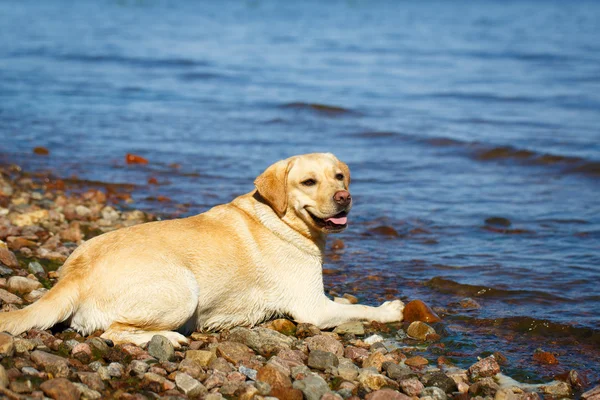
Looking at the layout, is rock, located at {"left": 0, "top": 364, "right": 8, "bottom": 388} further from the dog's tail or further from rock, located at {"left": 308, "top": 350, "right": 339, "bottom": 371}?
rock, located at {"left": 308, "top": 350, "right": 339, "bottom": 371}

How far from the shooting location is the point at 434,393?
5.18m

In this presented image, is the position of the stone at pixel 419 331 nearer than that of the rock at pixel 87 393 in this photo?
No

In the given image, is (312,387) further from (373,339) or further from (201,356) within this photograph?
(373,339)

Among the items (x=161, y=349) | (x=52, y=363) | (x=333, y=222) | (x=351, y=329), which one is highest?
(x=333, y=222)

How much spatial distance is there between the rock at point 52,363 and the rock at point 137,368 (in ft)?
1.35

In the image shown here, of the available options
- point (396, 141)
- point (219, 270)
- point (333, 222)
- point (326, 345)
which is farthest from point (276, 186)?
point (396, 141)

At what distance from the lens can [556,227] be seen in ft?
33.3

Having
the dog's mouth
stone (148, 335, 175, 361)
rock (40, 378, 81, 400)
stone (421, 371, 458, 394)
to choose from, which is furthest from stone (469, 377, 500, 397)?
rock (40, 378, 81, 400)

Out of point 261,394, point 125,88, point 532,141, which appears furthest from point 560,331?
point 125,88

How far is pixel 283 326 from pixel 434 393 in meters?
1.72

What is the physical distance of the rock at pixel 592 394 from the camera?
5241 mm

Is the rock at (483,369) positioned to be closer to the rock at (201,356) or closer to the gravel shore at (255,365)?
the gravel shore at (255,365)

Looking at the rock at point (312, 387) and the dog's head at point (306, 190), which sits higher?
the dog's head at point (306, 190)

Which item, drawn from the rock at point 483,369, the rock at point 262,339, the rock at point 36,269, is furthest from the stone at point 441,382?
the rock at point 36,269
